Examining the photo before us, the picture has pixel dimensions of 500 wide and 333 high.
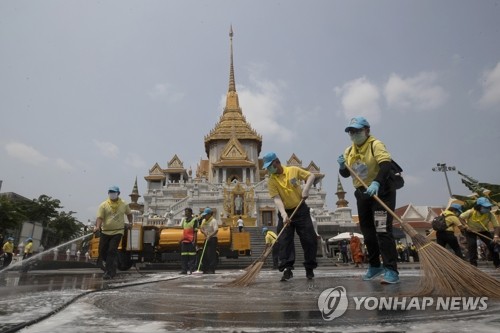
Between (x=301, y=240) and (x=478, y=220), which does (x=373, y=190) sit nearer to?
(x=301, y=240)

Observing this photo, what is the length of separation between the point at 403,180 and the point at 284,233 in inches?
64.5

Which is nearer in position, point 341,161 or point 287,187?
point 341,161

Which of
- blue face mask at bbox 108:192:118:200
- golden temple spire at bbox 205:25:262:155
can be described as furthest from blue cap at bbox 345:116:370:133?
golden temple spire at bbox 205:25:262:155

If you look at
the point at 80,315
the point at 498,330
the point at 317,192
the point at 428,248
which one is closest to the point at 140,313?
the point at 80,315

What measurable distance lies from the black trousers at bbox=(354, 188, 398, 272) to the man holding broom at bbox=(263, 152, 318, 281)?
0.78m

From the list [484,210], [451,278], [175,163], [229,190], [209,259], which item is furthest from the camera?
[175,163]

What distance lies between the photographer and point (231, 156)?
43625 mm

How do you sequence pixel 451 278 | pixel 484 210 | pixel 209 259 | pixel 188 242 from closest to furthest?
pixel 451 278 → pixel 484 210 → pixel 188 242 → pixel 209 259

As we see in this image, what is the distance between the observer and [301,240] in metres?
4.67

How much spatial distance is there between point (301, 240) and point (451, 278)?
7.37ft

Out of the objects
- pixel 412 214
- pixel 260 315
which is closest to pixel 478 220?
pixel 260 315

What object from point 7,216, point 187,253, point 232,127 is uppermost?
point 232,127

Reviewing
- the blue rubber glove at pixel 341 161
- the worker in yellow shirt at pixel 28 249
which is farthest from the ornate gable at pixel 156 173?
the blue rubber glove at pixel 341 161

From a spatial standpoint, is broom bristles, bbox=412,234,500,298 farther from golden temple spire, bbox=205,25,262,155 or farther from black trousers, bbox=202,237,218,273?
golden temple spire, bbox=205,25,262,155
